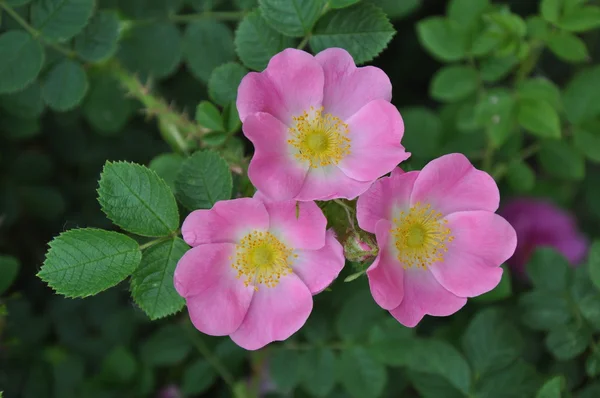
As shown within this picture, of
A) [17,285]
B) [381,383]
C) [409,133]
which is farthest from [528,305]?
[17,285]

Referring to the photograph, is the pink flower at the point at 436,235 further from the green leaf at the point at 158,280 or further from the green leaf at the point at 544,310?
the green leaf at the point at 544,310

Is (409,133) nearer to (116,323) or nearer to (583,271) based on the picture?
(583,271)

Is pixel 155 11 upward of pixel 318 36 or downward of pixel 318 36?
downward

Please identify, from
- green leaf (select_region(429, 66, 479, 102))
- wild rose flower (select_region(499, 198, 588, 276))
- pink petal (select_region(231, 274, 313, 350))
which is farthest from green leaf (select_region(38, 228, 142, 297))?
wild rose flower (select_region(499, 198, 588, 276))

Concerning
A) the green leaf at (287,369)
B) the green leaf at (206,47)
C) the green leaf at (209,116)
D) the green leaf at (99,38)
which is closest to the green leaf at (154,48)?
the green leaf at (206,47)

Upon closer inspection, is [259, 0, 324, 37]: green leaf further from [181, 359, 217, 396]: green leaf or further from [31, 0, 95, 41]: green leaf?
[181, 359, 217, 396]: green leaf
